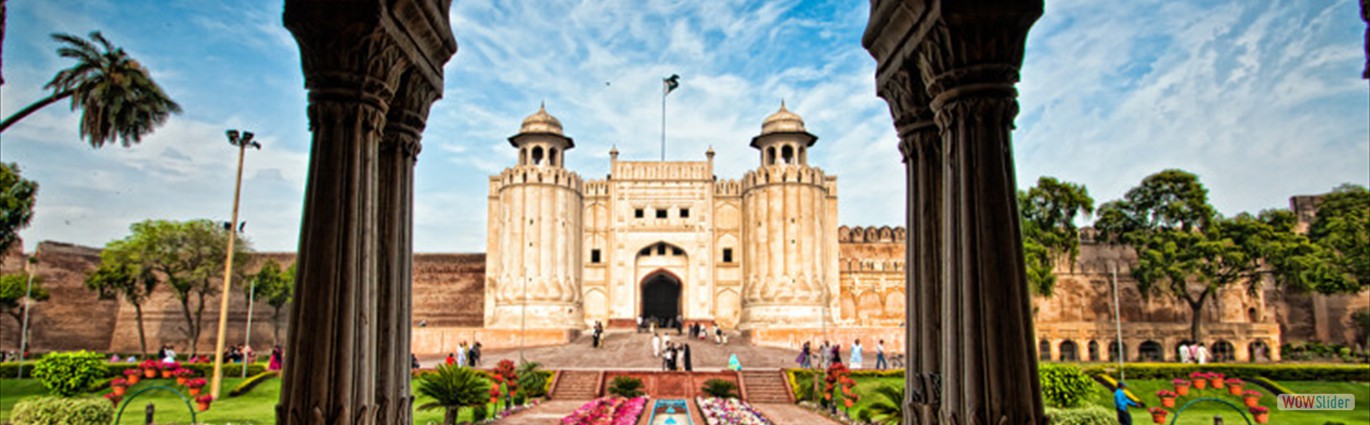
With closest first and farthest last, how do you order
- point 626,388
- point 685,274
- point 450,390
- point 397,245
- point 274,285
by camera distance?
point 397,245
point 450,390
point 626,388
point 274,285
point 685,274

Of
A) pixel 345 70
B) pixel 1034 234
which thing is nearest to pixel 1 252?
pixel 345 70

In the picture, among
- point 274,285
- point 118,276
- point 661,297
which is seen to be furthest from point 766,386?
point 118,276

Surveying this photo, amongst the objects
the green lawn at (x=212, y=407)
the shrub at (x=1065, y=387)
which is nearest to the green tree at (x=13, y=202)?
the green lawn at (x=212, y=407)

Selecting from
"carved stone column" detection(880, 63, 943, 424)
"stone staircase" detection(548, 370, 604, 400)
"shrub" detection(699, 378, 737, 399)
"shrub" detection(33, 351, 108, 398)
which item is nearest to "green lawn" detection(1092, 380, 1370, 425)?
"shrub" detection(699, 378, 737, 399)

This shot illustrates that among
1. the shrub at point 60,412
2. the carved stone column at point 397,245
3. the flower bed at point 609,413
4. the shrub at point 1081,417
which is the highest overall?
the carved stone column at point 397,245

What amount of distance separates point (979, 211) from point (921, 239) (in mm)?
808

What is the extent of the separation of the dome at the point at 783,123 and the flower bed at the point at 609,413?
864 inches

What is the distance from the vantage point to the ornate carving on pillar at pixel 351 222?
496 centimetres

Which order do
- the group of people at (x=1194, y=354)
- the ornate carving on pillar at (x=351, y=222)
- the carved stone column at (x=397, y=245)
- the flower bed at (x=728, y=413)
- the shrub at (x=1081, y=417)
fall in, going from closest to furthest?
the ornate carving on pillar at (x=351, y=222), the carved stone column at (x=397, y=245), the shrub at (x=1081, y=417), the flower bed at (x=728, y=413), the group of people at (x=1194, y=354)

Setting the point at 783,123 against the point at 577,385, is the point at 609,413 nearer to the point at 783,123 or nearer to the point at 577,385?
the point at 577,385

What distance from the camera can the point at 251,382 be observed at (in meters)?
20.3

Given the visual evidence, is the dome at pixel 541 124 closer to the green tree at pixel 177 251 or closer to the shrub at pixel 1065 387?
the green tree at pixel 177 251

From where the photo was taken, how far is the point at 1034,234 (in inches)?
1366

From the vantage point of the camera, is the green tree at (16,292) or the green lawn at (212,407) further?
the green tree at (16,292)
